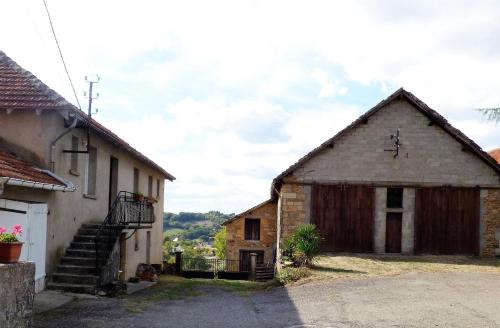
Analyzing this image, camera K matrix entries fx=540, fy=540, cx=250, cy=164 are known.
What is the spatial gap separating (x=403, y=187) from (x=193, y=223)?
13146 cm

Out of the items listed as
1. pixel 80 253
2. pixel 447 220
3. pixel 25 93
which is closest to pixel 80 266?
pixel 80 253

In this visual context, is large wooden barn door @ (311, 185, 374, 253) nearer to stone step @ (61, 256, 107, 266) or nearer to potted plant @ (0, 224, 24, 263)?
stone step @ (61, 256, 107, 266)

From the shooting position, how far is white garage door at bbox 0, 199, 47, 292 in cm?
1023

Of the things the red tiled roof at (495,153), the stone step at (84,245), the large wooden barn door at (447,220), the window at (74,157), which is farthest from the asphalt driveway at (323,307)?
the red tiled roof at (495,153)

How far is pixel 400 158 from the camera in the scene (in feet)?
64.1

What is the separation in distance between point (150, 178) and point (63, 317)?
1589cm

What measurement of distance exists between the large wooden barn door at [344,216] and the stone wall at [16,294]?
13384 millimetres

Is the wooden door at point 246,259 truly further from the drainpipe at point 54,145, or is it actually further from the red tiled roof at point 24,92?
the red tiled roof at point 24,92

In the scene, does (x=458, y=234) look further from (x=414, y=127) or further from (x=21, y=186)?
(x=21, y=186)

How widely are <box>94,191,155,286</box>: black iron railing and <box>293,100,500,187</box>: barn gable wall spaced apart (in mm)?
5903

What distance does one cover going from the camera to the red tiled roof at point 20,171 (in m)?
10.3

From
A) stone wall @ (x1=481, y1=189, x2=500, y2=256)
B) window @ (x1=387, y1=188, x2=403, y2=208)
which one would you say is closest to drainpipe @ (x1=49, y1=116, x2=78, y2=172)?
window @ (x1=387, y1=188, x2=403, y2=208)

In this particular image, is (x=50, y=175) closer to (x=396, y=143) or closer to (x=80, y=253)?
(x=80, y=253)

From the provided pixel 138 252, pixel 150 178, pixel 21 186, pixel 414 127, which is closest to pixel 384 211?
pixel 414 127
